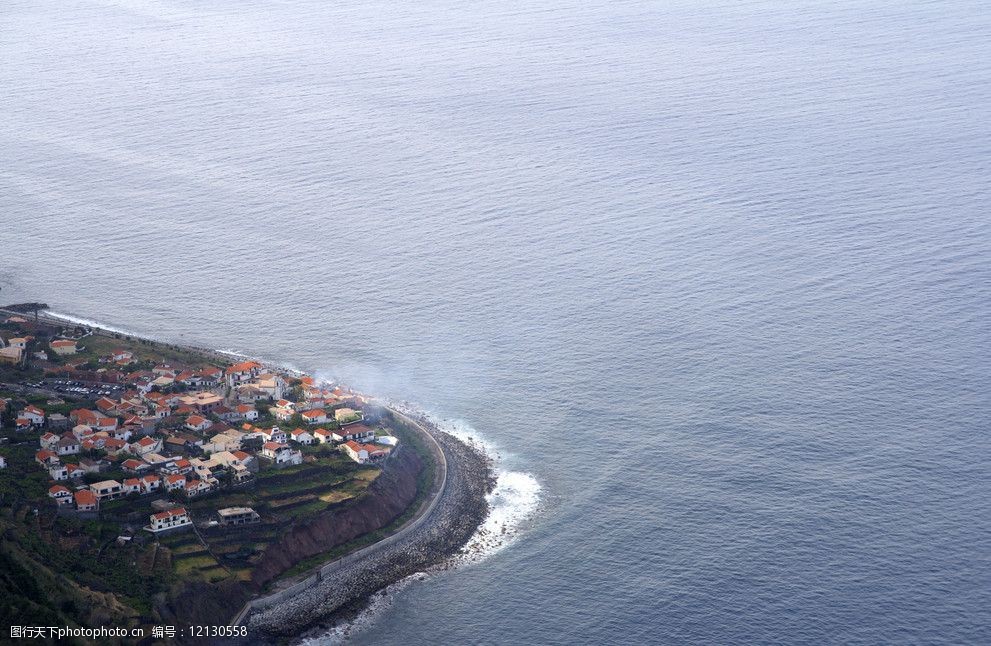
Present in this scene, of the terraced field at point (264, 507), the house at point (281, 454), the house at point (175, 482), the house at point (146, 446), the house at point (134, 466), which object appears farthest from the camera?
the house at point (281, 454)

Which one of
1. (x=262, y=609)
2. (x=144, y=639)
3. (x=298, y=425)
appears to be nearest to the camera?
(x=144, y=639)

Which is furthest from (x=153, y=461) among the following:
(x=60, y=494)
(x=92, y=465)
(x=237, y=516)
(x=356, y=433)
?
(x=356, y=433)

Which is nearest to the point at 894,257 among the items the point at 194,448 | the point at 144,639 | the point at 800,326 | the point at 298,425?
the point at 800,326

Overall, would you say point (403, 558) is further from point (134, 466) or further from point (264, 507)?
point (134, 466)

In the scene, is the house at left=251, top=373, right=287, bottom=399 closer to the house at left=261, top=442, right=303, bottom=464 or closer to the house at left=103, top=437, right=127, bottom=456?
the house at left=261, top=442, right=303, bottom=464

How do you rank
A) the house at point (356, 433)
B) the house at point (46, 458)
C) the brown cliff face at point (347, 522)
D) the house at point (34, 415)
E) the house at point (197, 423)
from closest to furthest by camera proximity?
the brown cliff face at point (347, 522)
the house at point (46, 458)
the house at point (34, 415)
the house at point (197, 423)
the house at point (356, 433)

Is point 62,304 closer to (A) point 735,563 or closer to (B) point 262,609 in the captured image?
(B) point 262,609

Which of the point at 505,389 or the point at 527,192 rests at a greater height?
the point at 527,192

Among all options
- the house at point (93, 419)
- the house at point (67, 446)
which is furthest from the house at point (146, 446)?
the house at point (67, 446)

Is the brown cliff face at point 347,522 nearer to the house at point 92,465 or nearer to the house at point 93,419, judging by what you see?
the house at point 92,465
